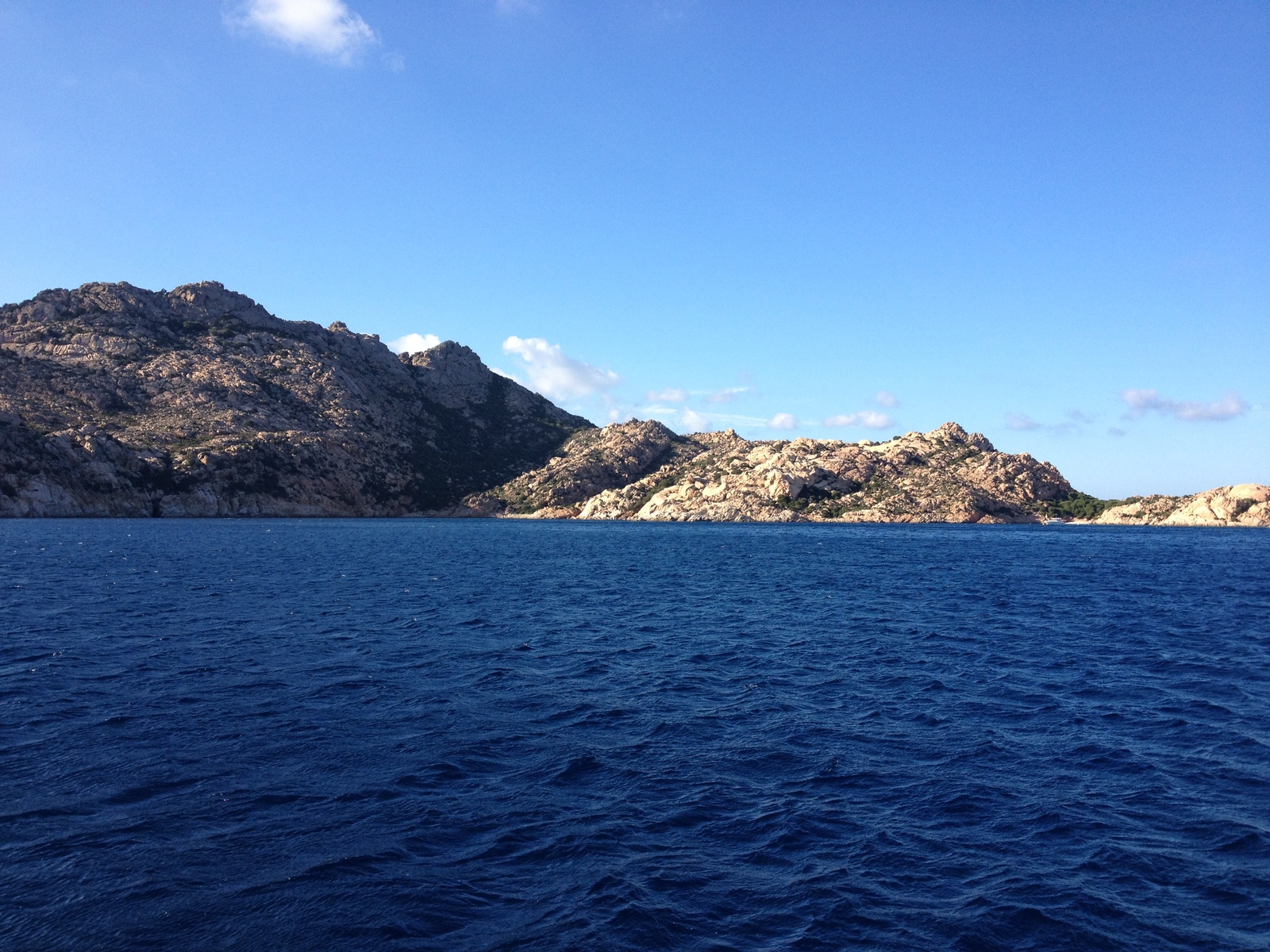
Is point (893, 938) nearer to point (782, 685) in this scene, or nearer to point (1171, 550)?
point (782, 685)

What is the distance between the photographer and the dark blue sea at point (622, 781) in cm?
1346

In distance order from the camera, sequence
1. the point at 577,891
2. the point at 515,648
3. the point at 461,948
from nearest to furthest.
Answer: the point at 461,948 → the point at 577,891 → the point at 515,648

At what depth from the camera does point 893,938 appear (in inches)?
512

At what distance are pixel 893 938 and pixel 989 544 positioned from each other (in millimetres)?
128681

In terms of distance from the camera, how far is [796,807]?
1834cm

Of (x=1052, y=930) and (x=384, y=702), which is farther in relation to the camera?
(x=384, y=702)

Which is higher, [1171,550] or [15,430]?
[15,430]

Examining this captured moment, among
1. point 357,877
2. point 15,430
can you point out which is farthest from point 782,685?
point 15,430

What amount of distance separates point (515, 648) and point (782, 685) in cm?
1374

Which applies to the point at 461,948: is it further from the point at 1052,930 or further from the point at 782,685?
the point at 782,685

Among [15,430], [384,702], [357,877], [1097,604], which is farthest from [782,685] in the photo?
[15,430]

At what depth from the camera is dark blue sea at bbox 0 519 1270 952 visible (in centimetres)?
1346

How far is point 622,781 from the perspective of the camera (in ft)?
65.6

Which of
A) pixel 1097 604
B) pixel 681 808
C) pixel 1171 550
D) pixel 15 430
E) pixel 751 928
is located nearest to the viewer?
pixel 751 928
